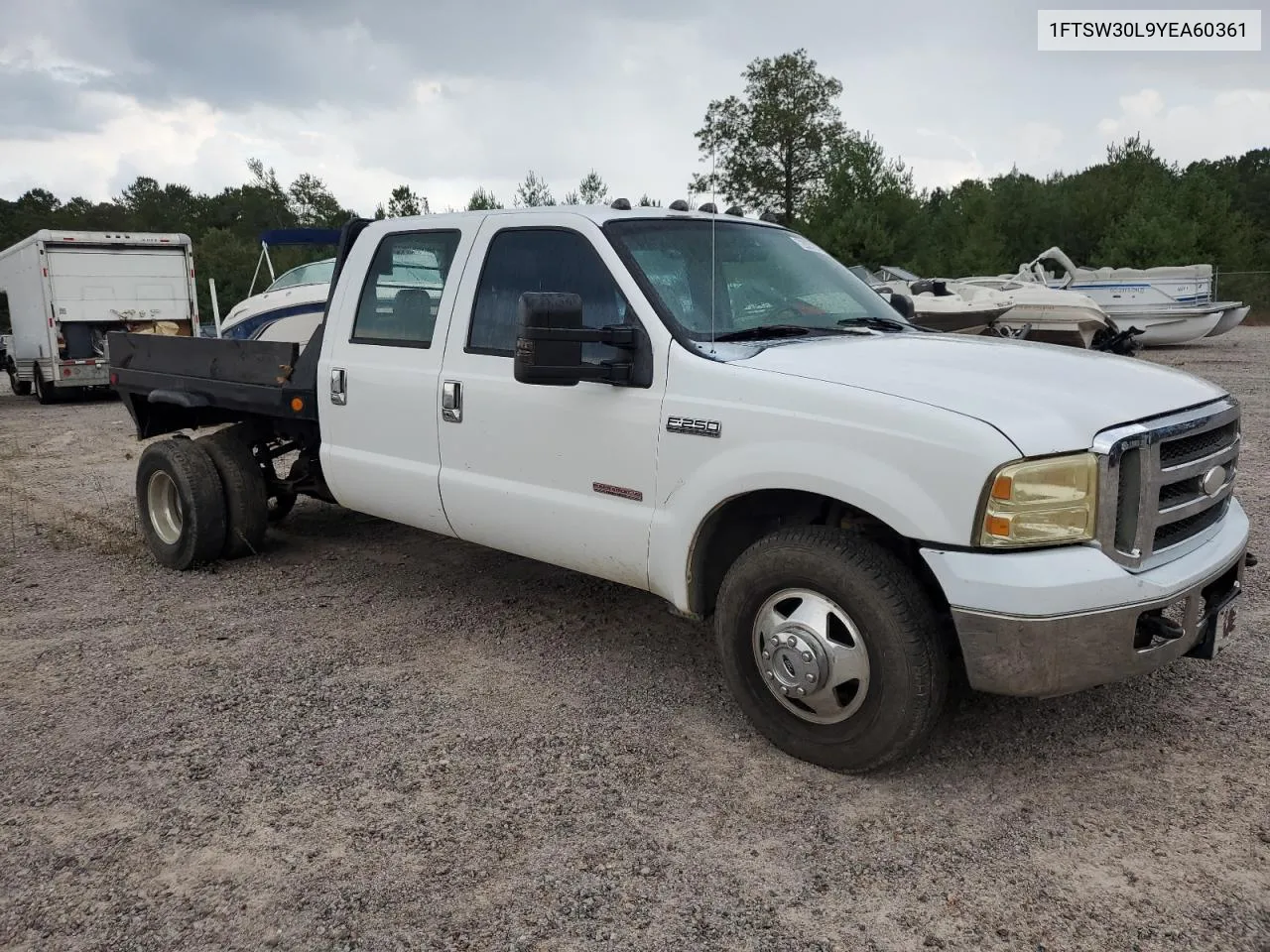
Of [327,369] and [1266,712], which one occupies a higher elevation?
[327,369]

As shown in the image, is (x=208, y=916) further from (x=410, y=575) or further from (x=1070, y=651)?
(x=410, y=575)

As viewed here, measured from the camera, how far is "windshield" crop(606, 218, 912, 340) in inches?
158

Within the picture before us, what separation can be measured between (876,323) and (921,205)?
36.7 meters

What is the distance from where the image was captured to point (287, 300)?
10.9 meters

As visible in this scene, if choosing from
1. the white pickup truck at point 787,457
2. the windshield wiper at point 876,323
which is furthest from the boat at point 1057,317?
the white pickup truck at point 787,457

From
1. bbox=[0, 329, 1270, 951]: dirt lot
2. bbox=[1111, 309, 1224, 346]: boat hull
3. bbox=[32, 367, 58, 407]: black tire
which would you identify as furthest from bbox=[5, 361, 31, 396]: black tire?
bbox=[1111, 309, 1224, 346]: boat hull

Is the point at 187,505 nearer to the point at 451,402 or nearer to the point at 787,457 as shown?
the point at 451,402

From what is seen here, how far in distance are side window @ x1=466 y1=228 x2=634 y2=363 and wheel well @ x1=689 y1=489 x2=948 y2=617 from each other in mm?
784

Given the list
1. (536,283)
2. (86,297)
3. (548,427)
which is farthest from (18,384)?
(548,427)

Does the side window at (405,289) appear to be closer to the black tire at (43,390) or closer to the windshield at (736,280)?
the windshield at (736,280)

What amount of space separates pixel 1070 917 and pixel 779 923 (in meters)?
0.76

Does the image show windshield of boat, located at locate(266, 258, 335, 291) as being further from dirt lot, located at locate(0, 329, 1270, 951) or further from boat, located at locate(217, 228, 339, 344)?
dirt lot, located at locate(0, 329, 1270, 951)

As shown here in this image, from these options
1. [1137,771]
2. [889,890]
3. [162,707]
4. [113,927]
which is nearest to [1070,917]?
[889,890]

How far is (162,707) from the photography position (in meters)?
4.10
